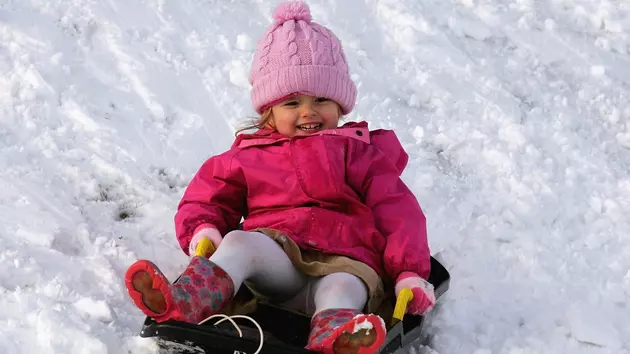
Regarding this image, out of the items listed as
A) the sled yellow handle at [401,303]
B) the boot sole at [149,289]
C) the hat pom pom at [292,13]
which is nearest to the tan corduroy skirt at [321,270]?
the sled yellow handle at [401,303]

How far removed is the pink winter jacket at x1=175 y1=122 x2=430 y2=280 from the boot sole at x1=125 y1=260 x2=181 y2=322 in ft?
2.07

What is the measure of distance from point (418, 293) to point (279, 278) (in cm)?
47

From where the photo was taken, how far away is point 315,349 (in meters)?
2.16

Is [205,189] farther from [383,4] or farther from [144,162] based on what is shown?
[383,4]

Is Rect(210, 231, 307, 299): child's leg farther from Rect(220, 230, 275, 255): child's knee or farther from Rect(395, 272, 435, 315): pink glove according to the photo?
Rect(395, 272, 435, 315): pink glove

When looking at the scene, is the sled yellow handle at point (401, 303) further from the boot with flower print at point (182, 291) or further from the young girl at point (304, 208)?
the boot with flower print at point (182, 291)

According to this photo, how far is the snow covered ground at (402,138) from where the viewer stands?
2873 mm

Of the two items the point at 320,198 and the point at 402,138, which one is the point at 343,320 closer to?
Answer: the point at 320,198

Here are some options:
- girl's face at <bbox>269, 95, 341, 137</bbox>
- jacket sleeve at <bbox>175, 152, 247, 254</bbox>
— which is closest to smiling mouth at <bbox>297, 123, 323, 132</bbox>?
girl's face at <bbox>269, 95, 341, 137</bbox>

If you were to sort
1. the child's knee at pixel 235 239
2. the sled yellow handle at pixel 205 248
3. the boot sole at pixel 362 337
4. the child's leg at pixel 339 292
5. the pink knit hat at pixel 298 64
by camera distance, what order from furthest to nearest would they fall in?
the pink knit hat at pixel 298 64 < the sled yellow handle at pixel 205 248 < the child's knee at pixel 235 239 < the child's leg at pixel 339 292 < the boot sole at pixel 362 337

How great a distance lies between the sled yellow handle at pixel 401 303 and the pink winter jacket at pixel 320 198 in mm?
163

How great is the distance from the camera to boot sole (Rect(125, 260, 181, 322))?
2139 millimetres

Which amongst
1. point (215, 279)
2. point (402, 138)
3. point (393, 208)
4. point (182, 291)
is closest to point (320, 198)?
point (393, 208)

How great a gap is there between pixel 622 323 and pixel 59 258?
87.5 inches
